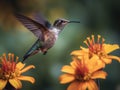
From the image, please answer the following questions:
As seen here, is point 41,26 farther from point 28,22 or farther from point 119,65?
point 119,65

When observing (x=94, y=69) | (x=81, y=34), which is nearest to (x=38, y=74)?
(x=81, y=34)

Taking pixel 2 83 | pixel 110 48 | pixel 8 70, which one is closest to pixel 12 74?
pixel 8 70

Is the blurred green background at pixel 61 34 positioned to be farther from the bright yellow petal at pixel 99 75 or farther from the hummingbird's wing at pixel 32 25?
the bright yellow petal at pixel 99 75

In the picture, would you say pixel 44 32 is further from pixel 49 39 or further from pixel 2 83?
pixel 2 83

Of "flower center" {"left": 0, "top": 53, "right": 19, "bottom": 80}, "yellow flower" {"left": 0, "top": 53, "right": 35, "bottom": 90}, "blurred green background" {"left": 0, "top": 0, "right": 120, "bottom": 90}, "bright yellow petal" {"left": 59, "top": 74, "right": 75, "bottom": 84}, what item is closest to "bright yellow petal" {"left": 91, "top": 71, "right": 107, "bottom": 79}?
"bright yellow petal" {"left": 59, "top": 74, "right": 75, "bottom": 84}

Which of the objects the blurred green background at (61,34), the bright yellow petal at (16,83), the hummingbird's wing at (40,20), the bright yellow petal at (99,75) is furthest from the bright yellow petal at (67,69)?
the blurred green background at (61,34)
